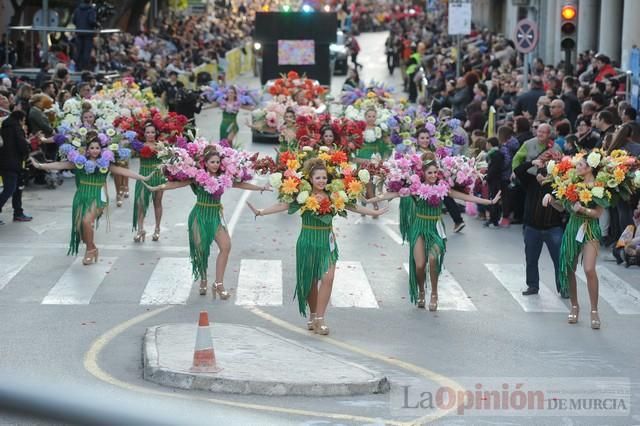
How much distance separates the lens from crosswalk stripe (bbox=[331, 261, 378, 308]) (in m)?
13.8

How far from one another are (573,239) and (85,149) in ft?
21.6

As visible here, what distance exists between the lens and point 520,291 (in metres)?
14.7

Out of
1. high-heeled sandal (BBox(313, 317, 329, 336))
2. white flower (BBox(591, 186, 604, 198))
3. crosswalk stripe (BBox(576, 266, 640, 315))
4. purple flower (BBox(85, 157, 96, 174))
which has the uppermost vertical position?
white flower (BBox(591, 186, 604, 198))

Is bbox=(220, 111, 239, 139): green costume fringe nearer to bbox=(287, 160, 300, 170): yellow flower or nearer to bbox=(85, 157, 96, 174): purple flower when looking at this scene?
bbox=(85, 157, 96, 174): purple flower

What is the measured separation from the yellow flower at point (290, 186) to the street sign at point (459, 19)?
25621 millimetres

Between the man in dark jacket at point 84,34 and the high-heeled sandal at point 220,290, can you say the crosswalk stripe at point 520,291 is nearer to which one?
the high-heeled sandal at point 220,290

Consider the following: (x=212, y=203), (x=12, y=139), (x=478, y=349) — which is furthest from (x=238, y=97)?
(x=478, y=349)

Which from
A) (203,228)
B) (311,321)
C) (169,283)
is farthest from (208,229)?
(311,321)

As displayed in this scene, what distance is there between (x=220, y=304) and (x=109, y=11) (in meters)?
26.1

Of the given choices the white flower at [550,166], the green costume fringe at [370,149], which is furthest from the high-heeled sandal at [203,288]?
the green costume fringe at [370,149]

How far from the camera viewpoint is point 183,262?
16.1 meters

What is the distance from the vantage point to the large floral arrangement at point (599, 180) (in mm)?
12234

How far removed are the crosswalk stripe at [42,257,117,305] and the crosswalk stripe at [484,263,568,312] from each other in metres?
4.95

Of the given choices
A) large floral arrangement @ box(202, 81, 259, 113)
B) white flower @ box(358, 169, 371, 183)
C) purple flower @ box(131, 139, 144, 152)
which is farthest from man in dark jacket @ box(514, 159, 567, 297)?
large floral arrangement @ box(202, 81, 259, 113)
